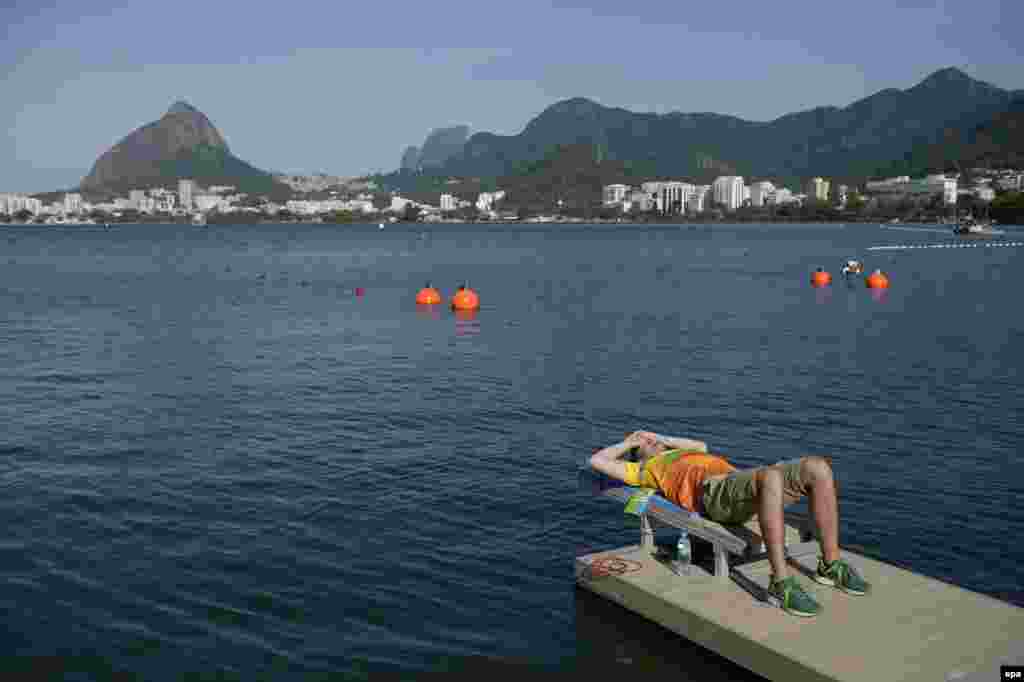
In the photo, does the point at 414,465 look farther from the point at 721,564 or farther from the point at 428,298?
the point at 428,298

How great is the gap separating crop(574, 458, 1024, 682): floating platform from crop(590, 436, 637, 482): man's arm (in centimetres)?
26

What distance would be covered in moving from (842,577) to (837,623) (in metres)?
0.79

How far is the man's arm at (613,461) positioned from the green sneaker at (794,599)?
2.36 m

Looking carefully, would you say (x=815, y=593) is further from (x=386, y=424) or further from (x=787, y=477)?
(x=386, y=424)

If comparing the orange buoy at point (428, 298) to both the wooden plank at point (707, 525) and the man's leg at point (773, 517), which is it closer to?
the wooden plank at point (707, 525)

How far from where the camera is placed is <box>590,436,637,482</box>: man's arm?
11000 millimetres

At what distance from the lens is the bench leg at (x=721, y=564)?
10008 mm

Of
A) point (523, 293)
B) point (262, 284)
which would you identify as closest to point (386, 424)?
point (523, 293)

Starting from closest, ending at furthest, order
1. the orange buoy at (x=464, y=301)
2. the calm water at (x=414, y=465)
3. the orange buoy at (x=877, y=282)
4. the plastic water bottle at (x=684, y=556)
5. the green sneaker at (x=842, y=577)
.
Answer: the green sneaker at (x=842, y=577), the plastic water bottle at (x=684, y=556), the calm water at (x=414, y=465), the orange buoy at (x=464, y=301), the orange buoy at (x=877, y=282)

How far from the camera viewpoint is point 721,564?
10.1 m

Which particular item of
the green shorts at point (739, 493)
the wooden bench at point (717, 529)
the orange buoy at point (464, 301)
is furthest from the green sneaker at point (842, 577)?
the orange buoy at point (464, 301)

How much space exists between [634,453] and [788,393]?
47.5 feet

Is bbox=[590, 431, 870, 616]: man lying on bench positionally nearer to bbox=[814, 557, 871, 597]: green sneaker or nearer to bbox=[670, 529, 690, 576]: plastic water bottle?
bbox=[814, 557, 871, 597]: green sneaker

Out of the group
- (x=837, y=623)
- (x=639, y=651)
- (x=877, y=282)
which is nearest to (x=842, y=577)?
(x=837, y=623)
